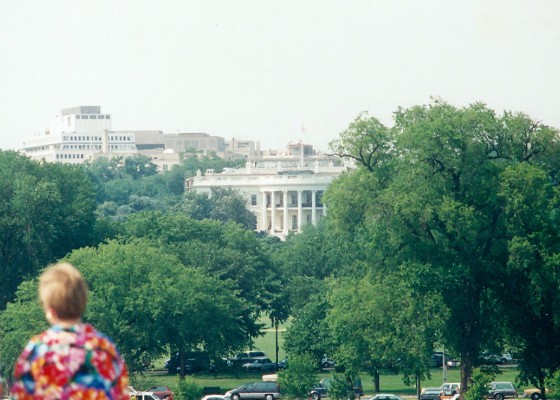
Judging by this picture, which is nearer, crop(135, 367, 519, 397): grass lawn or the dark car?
crop(135, 367, 519, 397): grass lawn

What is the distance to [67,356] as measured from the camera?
341 inches

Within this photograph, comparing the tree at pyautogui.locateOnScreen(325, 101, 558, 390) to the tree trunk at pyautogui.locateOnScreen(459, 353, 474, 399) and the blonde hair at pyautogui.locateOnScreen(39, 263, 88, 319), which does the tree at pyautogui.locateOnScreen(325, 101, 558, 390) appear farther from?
the blonde hair at pyautogui.locateOnScreen(39, 263, 88, 319)

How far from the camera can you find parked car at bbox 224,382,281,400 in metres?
63.2

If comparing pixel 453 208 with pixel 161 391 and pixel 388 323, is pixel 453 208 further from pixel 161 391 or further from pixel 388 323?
pixel 161 391

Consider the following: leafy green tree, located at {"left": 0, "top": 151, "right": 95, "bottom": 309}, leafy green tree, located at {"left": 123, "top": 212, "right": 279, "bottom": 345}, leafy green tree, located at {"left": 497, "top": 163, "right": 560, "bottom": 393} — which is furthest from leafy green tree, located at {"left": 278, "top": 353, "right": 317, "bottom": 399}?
leafy green tree, located at {"left": 123, "top": 212, "right": 279, "bottom": 345}

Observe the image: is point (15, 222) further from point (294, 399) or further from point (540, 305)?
point (540, 305)

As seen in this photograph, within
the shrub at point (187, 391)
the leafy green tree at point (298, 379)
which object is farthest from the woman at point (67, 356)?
the leafy green tree at point (298, 379)

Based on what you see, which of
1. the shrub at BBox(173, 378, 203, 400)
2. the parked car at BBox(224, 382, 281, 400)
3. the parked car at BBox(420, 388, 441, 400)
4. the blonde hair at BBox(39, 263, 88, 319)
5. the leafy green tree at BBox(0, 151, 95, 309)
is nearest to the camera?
the blonde hair at BBox(39, 263, 88, 319)

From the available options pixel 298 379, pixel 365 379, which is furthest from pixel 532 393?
pixel 365 379

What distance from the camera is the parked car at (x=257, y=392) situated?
63.2 meters

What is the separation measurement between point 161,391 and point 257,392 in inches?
159

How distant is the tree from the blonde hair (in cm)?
4578

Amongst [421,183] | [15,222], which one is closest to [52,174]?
[15,222]

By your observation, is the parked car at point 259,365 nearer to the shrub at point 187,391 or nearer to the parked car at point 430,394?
the parked car at point 430,394
